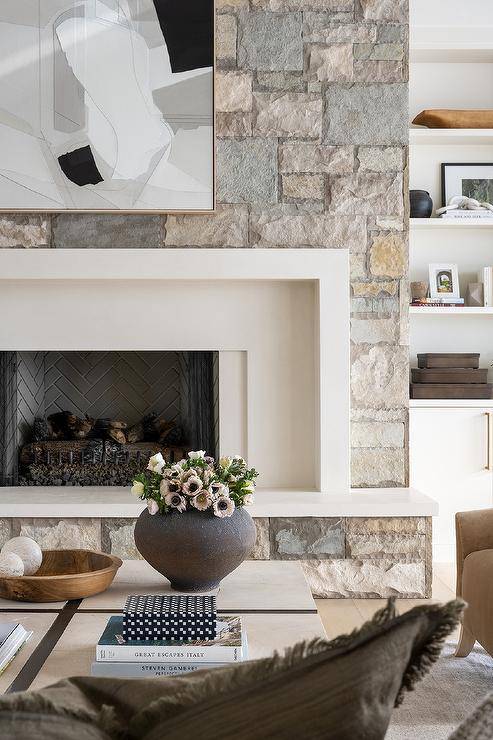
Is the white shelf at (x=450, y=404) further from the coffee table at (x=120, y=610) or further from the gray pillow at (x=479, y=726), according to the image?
the gray pillow at (x=479, y=726)

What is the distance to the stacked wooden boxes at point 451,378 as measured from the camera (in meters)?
4.18

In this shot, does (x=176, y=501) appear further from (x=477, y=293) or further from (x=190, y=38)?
(x=477, y=293)

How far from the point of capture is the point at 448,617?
0.60 m

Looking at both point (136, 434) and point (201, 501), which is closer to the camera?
point (201, 501)

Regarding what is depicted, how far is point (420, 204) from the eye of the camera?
13.8 ft

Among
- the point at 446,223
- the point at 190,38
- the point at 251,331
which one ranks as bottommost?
the point at 251,331

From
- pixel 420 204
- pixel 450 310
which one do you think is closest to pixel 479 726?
pixel 450 310

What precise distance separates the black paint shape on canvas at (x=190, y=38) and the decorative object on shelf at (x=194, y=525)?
2.24 meters

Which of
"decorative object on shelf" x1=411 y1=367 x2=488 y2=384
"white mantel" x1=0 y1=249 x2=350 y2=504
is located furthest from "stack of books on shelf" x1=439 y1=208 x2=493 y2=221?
"white mantel" x1=0 y1=249 x2=350 y2=504

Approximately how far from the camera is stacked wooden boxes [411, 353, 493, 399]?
4176mm

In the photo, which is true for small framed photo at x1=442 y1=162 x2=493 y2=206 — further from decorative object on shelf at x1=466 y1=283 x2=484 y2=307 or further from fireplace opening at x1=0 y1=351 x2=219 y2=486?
fireplace opening at x1=0 y1=351 x2=219 y2=486

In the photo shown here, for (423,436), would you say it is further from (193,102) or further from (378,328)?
(193,102)

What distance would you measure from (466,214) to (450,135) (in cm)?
41

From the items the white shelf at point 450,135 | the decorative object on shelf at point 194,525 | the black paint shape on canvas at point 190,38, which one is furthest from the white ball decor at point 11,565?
the white shelf at point 450,135
